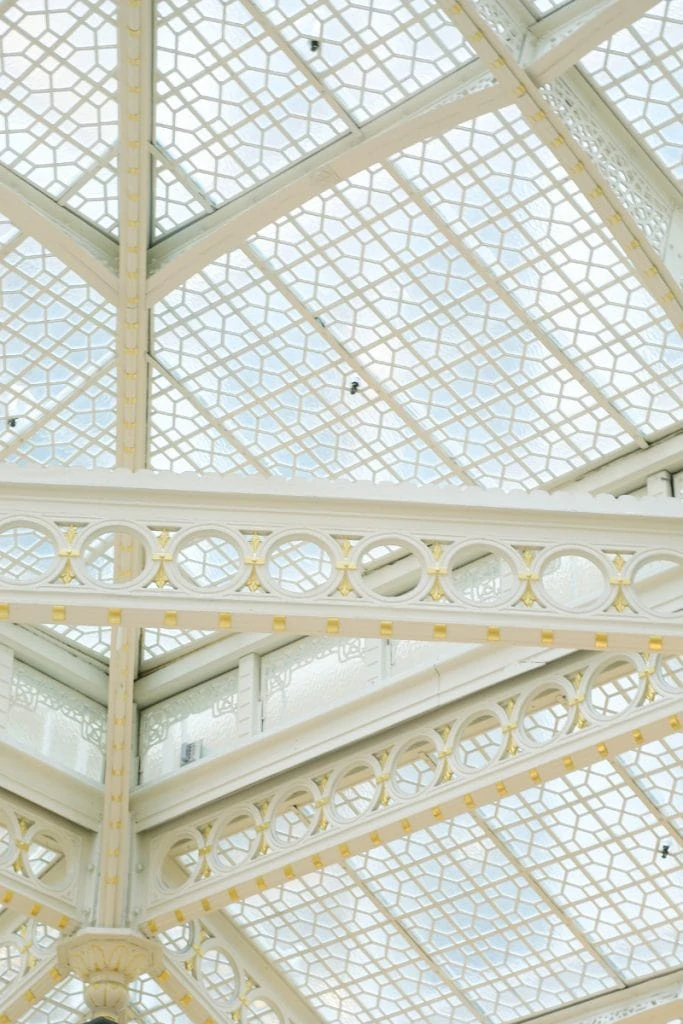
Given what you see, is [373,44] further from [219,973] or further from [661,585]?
[219,973]

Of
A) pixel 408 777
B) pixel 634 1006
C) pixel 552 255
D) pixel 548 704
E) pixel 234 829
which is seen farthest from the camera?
pixel 634 1006

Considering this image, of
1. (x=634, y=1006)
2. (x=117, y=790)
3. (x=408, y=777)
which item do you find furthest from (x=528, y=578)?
(x=634, y=1006)

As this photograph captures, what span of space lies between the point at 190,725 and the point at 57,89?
17.8 feet

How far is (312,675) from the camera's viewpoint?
1683 cm

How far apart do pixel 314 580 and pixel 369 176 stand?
11.8 ft

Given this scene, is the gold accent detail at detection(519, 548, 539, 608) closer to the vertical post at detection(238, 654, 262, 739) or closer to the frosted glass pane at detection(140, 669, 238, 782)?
the vertical post at detection(238, 654, 262, 739)

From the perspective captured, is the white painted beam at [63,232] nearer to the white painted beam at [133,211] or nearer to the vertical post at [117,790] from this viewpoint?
the white painted beam at [133,211]

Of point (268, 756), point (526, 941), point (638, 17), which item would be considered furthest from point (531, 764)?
point (638, 17)

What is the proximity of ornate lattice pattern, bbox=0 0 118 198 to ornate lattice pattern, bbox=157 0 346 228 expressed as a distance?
39cm

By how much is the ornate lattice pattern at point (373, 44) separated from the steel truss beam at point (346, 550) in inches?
170

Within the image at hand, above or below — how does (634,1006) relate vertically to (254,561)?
below

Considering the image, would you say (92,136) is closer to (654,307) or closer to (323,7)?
(323,7)

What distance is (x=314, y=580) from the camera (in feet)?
56.1

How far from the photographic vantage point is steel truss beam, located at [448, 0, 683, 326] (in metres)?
13.1
